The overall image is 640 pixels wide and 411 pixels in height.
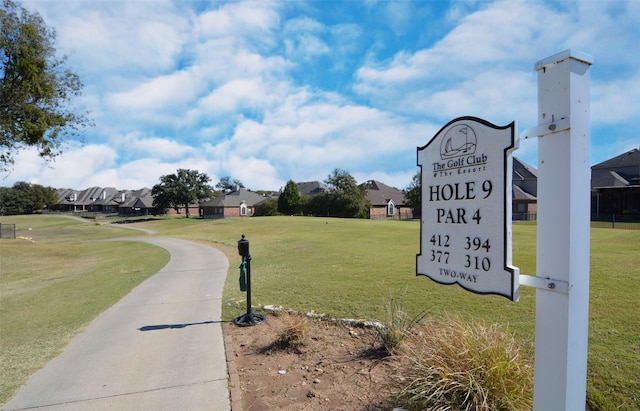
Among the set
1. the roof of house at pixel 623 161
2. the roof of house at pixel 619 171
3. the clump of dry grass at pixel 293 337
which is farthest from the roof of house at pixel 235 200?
the clump of dry grass at pixel 293 337

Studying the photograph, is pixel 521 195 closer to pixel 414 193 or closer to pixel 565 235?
pixel 414 193

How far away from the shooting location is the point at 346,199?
58.6m

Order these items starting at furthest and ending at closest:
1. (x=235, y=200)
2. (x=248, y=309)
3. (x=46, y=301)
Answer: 1. (x=235, y=200)
2. (x=46, y=301)
3. (x=248, y=309)

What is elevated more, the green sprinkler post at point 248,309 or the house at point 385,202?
the house at point 385,202

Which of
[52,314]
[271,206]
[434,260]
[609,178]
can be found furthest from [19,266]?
[609,178]

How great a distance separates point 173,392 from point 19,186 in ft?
471

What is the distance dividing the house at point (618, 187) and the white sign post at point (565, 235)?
48.1 metres

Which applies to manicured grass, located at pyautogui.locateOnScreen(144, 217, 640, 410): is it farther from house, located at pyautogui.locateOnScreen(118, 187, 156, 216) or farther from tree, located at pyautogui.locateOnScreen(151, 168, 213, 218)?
house, located at pyautogui.locateOnScreen(118, 187, 156, 216)

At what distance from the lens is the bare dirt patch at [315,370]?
3600 mm

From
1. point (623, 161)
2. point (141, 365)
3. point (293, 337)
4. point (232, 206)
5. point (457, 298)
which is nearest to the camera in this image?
point (141, 365)

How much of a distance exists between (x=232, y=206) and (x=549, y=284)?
238ft

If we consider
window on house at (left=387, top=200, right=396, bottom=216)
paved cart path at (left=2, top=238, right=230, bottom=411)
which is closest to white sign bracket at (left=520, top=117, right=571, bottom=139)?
paved cart path at (left=2, top=238, right=230, bottom=411)

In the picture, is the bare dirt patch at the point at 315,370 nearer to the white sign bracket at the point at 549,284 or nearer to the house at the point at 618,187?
Answer: the white sign bracket at the point at 549,284

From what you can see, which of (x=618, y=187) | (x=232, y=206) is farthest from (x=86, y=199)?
(x=618, y=187)
